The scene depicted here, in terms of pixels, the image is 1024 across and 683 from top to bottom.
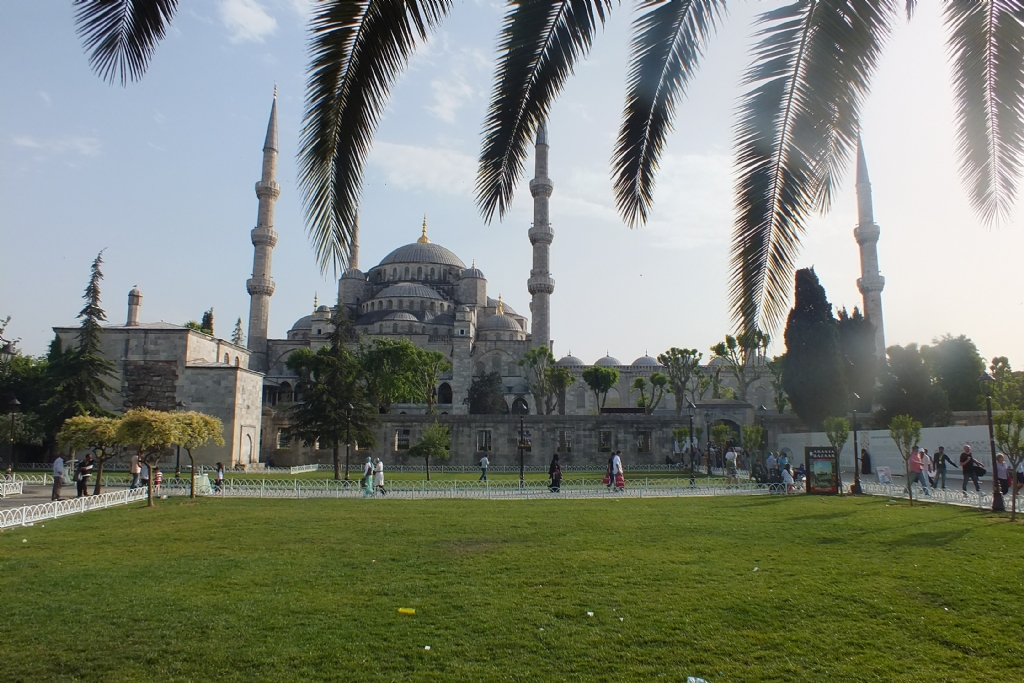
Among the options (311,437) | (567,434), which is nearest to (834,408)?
(567,434)

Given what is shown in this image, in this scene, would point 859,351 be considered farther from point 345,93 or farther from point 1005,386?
point 345,93

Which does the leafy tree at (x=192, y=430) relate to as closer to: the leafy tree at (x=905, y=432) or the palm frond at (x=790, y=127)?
the palm frond at (x=790, y=127)

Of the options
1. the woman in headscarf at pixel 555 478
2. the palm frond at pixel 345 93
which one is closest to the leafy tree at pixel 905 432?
the woman in headscarf at pixel 555 478

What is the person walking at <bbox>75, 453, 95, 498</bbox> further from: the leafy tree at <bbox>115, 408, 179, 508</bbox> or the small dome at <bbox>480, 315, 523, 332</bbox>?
the small dome at <bbox>480, 315, 523, 332</bbox>

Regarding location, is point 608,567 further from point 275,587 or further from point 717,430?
point 717,430

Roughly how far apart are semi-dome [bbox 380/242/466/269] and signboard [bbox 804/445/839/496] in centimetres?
4588

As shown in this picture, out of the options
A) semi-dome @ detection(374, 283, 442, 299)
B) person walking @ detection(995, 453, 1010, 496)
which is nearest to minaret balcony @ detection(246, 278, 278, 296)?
semi-dome @ detection(374, 283, 442, 299)

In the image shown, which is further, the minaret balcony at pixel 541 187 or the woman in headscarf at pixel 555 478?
the minaret balcony at pixel 541 187

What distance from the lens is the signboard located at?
46.9ft

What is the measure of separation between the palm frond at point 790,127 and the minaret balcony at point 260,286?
134 ft

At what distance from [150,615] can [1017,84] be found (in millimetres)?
6945

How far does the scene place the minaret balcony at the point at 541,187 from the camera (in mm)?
38281

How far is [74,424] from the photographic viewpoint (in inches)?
532

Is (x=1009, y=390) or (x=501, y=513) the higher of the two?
(x=1009, y=390)
